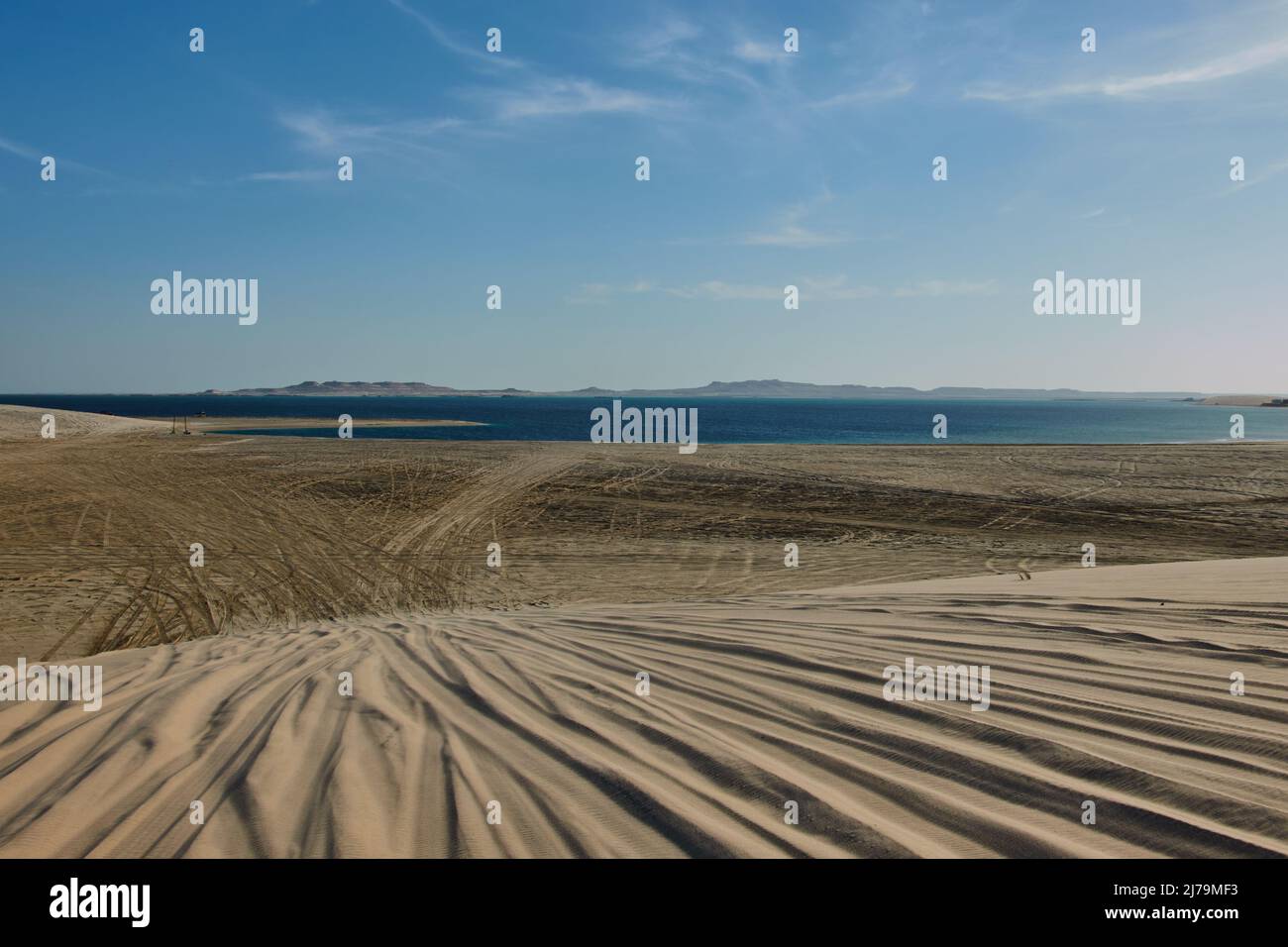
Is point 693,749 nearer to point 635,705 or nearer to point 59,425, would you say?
point 635,705

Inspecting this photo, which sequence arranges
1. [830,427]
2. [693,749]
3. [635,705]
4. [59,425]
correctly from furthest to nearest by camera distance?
[830,427] < [59,425] < [635,705] < [693,749]

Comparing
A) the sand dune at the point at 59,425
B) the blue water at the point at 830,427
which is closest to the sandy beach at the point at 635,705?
the sand dune at the point at 59,425

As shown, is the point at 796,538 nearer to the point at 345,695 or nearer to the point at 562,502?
the point at 562,502

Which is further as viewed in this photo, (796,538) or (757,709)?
(796,538)

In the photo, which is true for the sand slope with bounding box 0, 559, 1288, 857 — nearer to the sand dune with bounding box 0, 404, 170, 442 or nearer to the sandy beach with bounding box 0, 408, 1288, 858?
the sandy beach with bounding box 0, 408, 1288, 858

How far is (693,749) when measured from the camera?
134 inches

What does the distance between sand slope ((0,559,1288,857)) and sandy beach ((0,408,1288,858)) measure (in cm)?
2

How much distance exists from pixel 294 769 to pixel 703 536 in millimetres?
11297

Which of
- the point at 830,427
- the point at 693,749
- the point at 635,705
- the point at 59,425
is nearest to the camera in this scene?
the point at 693,749

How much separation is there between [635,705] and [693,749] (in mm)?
724

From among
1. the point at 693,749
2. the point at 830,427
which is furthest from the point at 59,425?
the point at 830,427

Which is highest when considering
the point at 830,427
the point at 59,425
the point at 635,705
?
the point at 830,427
